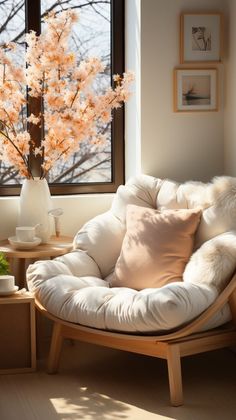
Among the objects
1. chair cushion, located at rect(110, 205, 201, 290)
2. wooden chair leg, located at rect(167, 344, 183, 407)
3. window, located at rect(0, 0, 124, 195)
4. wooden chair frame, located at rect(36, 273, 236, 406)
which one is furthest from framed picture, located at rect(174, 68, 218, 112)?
wooden chair leg, located at rect(167, 344, 183, 407)

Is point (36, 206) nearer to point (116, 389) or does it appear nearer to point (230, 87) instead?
point (116, 389)

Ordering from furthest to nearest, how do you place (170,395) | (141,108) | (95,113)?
(141,108)
(95,113)
(170,395)

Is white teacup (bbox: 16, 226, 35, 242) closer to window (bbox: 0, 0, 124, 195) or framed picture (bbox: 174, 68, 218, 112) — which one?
window (bbox: 0, 0, 124, 195)

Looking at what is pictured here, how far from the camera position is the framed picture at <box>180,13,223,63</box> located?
14.9 ft

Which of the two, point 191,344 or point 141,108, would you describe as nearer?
point 191,344

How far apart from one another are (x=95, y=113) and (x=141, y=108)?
1.30 ft

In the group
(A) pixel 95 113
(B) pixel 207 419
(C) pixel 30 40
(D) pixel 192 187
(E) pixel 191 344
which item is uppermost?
(C) pixel 30 40

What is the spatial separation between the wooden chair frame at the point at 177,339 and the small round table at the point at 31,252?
43 cm

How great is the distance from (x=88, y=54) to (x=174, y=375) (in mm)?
2144

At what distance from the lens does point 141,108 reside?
179 inches

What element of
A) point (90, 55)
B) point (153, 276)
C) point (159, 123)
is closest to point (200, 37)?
point (159, 123)

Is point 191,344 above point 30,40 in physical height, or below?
below

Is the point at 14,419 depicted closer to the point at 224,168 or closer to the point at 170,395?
the point at 170,395

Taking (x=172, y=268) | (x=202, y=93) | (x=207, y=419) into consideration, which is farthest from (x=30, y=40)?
(x=207, y=419)
